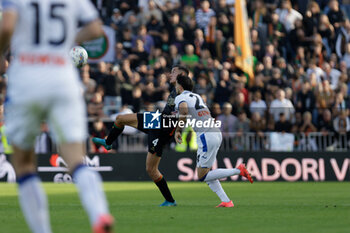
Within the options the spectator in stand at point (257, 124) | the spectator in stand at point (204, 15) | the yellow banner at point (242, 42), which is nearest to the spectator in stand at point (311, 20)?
the yellow banner at point (242, 42)

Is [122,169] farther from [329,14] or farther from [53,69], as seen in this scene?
[53,69]

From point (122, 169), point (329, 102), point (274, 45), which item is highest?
point (274, 45)

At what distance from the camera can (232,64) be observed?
24.1m

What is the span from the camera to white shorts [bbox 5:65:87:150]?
642 cm

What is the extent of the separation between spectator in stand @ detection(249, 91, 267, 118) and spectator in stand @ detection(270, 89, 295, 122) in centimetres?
24

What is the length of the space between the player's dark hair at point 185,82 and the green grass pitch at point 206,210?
78.7 inches

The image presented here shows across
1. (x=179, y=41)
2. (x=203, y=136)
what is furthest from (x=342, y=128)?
(x=203, y=136)

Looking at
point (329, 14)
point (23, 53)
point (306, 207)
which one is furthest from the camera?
point (329, 14)

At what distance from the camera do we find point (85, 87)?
22953mm

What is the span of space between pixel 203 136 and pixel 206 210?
4.54 ft

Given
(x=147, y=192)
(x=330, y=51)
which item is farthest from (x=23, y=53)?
(x=330, y=51)

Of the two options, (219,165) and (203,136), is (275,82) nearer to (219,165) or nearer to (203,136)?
(219,165)

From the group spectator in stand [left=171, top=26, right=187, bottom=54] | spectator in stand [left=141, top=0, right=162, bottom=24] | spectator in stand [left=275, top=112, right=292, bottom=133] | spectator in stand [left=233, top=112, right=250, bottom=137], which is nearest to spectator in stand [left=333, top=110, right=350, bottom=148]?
spectator in stand [left=275, top=112, right=292, bottom=133]

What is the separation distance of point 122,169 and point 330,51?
755 cm
